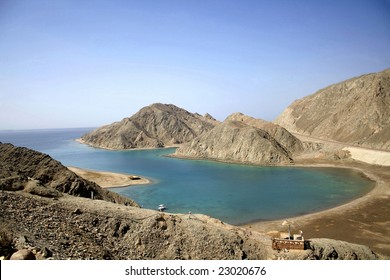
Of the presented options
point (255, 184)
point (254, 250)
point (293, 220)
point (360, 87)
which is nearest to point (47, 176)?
point (254, 250)

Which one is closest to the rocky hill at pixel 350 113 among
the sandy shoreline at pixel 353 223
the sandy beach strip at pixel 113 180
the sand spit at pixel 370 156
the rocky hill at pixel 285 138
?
the sand spit at pixel 370 156

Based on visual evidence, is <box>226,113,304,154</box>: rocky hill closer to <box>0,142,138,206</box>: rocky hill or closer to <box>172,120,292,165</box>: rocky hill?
<box>172,120,292,165</box>: rocky hill

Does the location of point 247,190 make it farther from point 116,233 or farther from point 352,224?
point 116,233

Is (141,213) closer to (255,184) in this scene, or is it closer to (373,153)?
(255,184)

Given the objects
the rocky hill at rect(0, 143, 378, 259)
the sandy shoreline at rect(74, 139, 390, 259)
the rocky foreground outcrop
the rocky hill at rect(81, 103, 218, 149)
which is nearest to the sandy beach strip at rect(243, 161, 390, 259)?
the sandy shoreline at rect(74, 139, 390, 259)

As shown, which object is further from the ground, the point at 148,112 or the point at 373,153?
the point at 148,112

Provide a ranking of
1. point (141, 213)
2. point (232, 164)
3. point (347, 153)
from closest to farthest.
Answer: point (141, 213) → point (347, 153) → point (232, 164)
